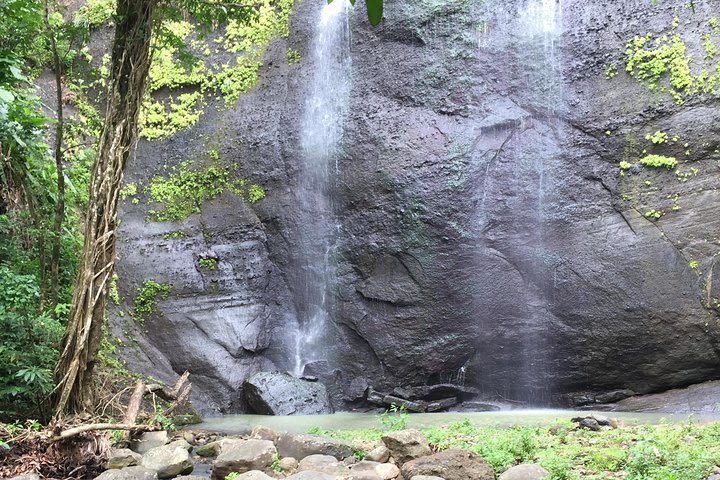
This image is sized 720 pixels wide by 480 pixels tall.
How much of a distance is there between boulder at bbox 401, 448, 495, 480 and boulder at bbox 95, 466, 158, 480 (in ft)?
5.30

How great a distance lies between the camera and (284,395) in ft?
26.8

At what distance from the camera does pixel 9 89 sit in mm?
6496

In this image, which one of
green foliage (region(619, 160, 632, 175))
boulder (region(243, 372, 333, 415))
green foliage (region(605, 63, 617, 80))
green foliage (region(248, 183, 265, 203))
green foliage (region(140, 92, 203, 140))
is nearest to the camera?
boulder (region(243, 372, 333, 415))

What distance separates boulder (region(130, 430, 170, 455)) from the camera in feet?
16.6

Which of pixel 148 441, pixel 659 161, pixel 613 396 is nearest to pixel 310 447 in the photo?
pixel 148 441

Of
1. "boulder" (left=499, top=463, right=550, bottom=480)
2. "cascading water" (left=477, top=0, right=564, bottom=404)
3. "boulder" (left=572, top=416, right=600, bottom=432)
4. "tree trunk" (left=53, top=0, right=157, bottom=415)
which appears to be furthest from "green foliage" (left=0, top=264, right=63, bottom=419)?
"cascading water" (left=477, top=0, right=564, bottom=404)

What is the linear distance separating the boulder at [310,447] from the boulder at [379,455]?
263mm

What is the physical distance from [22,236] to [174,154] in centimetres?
436

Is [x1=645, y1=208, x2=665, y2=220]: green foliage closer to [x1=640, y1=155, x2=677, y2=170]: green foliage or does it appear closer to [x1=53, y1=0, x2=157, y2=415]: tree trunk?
[x1=640, y1=155, x2=677, y2=170]: green foliage

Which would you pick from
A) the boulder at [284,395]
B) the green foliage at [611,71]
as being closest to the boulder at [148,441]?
Answer: the boulder at [284,395]

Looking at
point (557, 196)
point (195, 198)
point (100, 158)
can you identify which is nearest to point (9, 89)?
point (100, 158)

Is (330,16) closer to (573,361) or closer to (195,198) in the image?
(195,198)

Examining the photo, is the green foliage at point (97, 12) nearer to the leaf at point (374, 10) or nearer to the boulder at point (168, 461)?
the boulder at point (168, 461)

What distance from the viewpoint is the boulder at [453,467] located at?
3771mm
